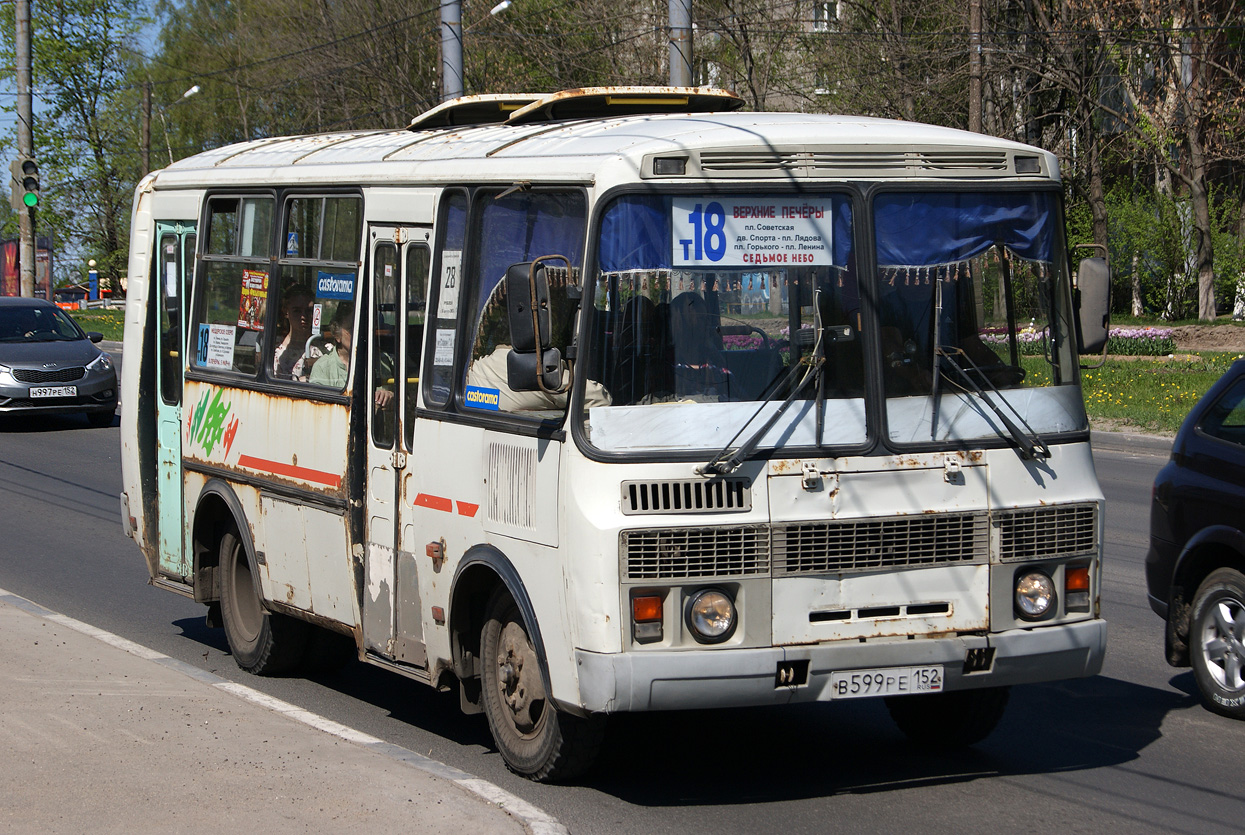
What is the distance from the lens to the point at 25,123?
35.6 m

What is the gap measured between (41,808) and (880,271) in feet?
11.6

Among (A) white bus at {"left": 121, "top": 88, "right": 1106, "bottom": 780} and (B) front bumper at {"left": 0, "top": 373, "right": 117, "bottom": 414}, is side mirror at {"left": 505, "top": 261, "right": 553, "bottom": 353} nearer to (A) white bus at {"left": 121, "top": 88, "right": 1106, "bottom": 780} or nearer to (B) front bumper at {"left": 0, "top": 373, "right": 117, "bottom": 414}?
(A) white bus at {"left": 121, "top": 88, "right": 1106, "bottom": 780}

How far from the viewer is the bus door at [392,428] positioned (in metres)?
6.92

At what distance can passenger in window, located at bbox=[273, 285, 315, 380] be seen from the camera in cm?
788

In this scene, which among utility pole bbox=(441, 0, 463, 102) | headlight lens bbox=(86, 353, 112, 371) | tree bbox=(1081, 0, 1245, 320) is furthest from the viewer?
tree bbox=(1081, 0, 1245, 320)

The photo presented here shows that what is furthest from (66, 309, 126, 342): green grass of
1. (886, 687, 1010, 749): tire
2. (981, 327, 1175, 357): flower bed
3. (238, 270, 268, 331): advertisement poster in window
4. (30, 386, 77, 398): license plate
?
(886, 687, 1010, 749): tire

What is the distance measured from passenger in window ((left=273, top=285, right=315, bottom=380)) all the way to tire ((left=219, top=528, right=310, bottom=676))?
3.70 feet

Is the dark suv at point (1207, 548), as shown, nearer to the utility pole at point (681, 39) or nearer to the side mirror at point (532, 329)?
the side mirror at point (532, 329)

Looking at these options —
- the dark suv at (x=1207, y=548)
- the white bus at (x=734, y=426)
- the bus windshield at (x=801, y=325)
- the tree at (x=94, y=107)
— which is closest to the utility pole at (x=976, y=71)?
the dark suv at (x=1207, y=548)

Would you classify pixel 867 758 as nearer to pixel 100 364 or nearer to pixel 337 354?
pixel 337 354

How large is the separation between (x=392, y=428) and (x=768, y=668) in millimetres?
2296

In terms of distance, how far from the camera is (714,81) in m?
42.3

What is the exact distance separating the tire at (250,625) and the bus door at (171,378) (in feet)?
1.34

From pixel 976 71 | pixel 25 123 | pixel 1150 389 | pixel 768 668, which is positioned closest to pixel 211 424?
pixel 768 668
